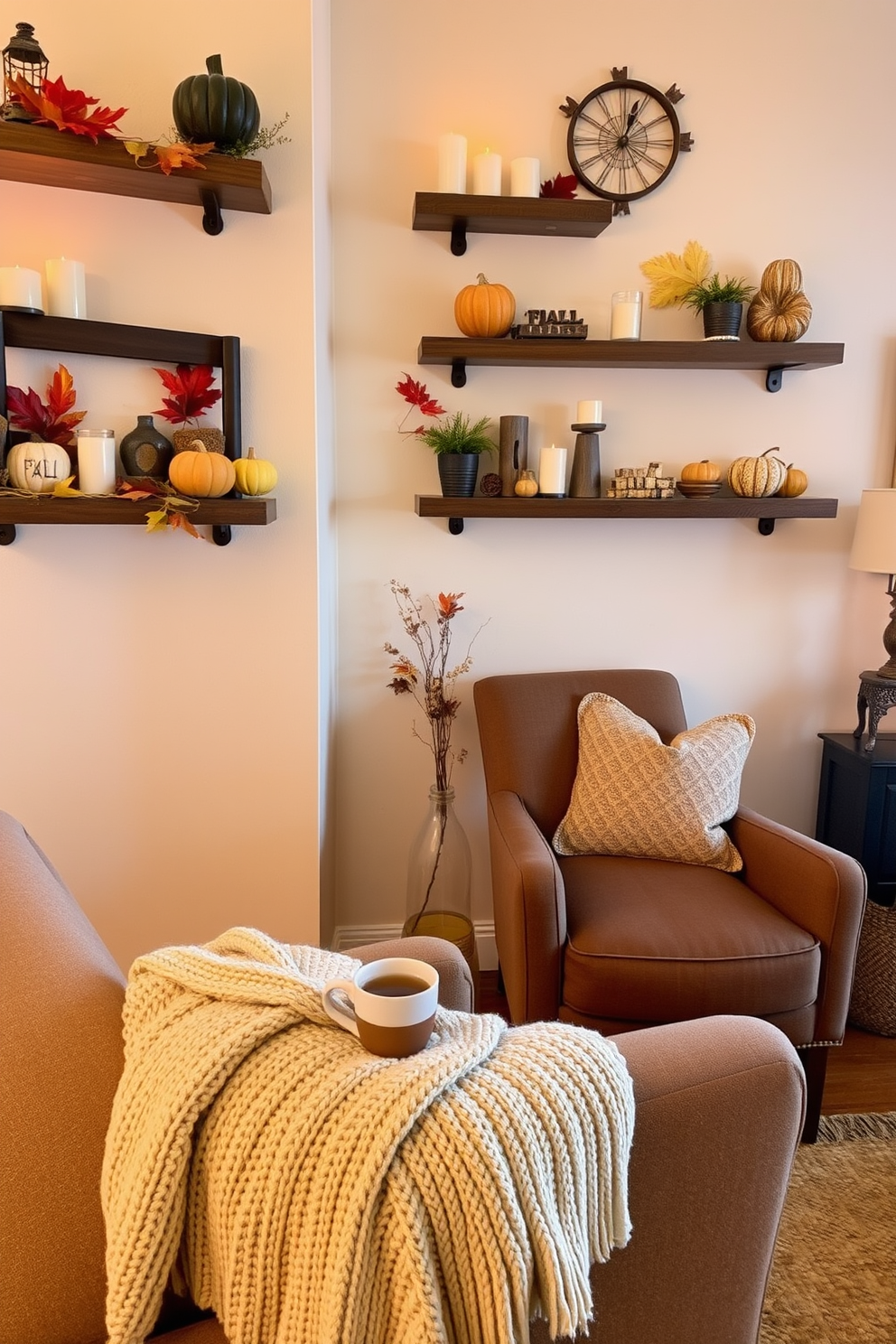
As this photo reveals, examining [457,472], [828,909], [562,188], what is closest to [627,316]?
[562,188]

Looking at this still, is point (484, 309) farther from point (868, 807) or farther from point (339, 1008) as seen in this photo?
point (339, 1008)

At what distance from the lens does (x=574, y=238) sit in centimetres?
241

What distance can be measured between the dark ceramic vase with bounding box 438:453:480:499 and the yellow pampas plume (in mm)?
675

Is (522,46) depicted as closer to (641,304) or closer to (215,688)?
(641,304)

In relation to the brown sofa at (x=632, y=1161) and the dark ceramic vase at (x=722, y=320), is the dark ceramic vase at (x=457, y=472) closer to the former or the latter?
the dark ceramic vase at (x=722, y=320)

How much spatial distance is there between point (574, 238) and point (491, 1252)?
7.66 feet

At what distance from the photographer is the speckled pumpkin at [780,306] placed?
2.34 m

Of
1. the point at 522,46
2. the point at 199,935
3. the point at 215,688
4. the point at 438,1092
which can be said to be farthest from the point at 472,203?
the point at 438,1092

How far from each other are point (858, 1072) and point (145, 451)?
2.19 m

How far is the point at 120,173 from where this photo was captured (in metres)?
1.70

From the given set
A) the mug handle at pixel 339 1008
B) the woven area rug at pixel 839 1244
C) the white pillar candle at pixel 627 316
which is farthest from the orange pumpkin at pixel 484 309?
the woven area rug at pixel 839 1244

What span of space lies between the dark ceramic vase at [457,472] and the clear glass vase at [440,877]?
31.0 inches

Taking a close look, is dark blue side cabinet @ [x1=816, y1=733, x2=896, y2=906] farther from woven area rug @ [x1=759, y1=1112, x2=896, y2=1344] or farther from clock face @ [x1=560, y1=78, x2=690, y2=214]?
clock face @ [x1=560, y1=78, x2=690, y2=214]

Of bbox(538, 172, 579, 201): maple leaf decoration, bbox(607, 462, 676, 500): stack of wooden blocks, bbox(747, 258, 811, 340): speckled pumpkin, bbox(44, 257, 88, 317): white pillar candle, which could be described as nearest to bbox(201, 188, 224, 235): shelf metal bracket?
bbox(44, 257, 88, 317): white pillar candle
